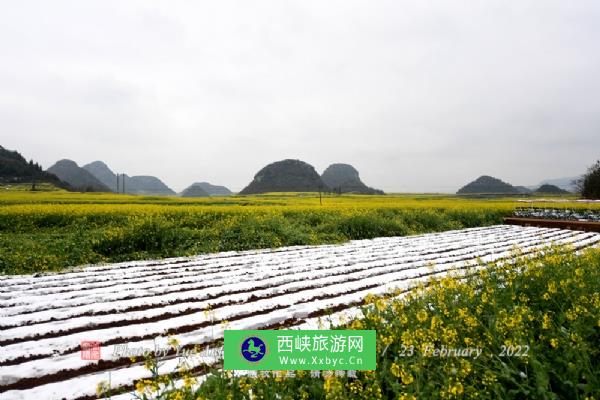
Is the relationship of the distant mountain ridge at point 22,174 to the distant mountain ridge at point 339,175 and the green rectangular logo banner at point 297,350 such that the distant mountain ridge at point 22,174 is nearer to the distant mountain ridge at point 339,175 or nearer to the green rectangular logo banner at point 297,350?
the green rectangular logo banner at point 297,350

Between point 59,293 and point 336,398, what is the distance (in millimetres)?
4665

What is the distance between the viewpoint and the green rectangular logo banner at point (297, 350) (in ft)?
6.77

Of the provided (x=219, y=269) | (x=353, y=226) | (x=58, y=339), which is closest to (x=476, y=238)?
(x=353, y=226)

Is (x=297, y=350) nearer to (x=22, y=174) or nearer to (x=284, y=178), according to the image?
(x=22, y=174)

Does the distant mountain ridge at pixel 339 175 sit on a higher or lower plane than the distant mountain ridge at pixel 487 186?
higher

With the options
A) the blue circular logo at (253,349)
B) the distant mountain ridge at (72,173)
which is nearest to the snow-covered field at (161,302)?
the blue circular logo at (253,349)

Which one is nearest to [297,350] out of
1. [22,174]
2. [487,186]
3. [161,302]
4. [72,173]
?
[161,302]

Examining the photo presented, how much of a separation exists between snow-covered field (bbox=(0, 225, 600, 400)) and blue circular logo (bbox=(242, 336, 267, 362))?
0.23 m

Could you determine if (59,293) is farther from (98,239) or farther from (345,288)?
(345,288)

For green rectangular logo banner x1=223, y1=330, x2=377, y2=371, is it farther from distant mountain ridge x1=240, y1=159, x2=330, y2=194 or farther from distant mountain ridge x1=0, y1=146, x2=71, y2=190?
distant mountain ridge x1=240, y1=159, x2=330, y2=194

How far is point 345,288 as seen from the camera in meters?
4.57

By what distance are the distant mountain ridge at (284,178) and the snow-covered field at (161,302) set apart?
99961 millimetres

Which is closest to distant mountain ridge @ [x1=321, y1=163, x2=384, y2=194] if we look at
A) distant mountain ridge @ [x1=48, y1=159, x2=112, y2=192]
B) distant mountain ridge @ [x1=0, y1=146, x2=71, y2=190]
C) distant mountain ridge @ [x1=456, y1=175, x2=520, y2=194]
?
distant mountain ridge @ [x1=456, y1=175, x2=520, y2=194]

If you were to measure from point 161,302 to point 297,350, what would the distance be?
270 centimetres
